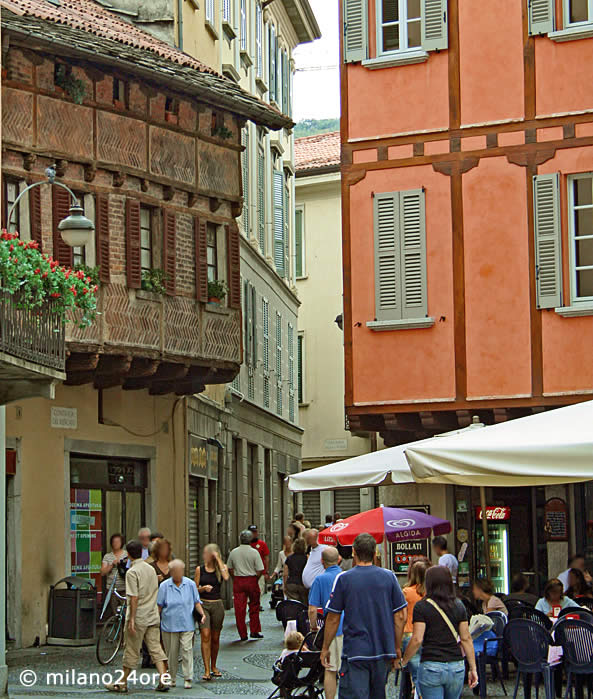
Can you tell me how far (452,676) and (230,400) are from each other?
874 inches

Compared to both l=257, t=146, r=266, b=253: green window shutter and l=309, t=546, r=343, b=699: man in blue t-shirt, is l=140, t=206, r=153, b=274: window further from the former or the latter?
l=257, t=146, r=266, b=253: green window shutter

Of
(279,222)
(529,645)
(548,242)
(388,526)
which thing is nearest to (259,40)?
(279,222)

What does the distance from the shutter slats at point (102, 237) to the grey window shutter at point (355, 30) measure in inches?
185

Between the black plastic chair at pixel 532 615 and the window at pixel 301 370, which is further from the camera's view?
the window at pixel 301 370

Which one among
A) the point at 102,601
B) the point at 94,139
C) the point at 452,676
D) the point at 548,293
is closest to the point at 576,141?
the point at 548,293

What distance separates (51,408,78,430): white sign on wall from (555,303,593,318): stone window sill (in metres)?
8.59

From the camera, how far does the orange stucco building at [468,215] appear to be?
68.6 feet

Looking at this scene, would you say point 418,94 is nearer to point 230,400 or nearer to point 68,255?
point 68,255

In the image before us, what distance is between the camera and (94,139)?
23938 mm

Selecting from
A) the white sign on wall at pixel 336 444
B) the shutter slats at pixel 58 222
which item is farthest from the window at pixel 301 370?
the shutter slats at pixel 58 222

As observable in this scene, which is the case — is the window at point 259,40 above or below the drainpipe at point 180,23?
above

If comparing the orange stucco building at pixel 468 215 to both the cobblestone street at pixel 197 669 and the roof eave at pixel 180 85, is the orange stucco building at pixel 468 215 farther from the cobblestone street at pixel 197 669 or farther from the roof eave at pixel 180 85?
the cobblestone street at pixel 197 669

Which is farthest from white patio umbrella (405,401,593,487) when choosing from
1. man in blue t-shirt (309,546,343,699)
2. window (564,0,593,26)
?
window (564,0,593,26)

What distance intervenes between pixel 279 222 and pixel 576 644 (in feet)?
91.7
